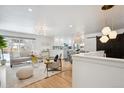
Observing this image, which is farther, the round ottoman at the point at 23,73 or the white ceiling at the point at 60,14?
the round ottoman at the point at 23,73

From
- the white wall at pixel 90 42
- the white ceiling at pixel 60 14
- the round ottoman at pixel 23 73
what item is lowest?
the round ottoman at pixel 23 73

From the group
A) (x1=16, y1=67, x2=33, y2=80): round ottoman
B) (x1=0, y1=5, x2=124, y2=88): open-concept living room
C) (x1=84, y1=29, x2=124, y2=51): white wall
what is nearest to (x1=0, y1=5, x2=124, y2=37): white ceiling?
(x1=0, y1=5, x2=124, y2=88): open-concept living room

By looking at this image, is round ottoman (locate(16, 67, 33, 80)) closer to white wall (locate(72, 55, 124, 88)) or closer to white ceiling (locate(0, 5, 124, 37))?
white ceiling (locate(0, 5, 124, 37))

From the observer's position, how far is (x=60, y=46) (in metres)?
12.1

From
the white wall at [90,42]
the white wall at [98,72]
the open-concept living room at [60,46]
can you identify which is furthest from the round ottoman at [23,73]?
the white wall at [90,42]

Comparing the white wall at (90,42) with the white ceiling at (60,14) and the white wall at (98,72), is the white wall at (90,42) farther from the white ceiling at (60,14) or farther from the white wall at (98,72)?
the white wall at (98,72)

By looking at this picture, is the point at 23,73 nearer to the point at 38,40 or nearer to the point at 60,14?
the point at 60,14

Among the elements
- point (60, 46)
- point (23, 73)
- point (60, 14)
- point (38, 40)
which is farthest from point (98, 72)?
point (60, 46)

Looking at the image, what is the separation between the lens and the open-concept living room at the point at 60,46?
92.1 inches

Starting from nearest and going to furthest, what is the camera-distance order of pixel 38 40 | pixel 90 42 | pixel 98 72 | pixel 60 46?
pixel 98 72 → pixel 90 42 → pixel 38 40 → pixel 60 46

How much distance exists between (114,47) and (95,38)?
191cm
